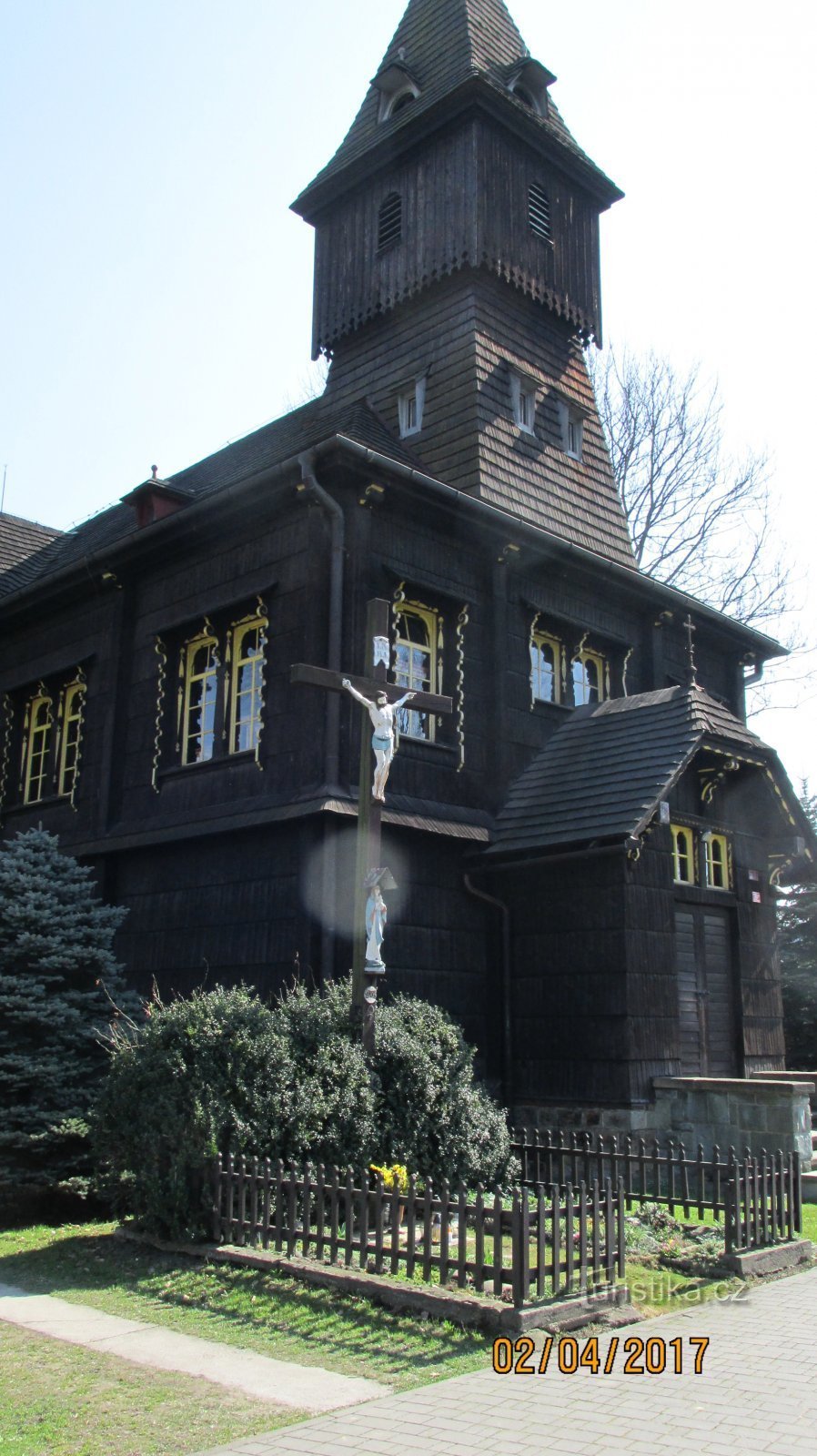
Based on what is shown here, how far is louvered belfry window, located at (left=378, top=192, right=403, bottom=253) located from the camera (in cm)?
1888

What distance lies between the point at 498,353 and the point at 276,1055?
37.9ft

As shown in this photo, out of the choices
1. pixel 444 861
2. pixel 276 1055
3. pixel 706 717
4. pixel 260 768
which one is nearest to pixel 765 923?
pixel 706 717

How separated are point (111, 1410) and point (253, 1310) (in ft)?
5.87

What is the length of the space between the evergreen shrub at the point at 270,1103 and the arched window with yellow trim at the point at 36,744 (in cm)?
857

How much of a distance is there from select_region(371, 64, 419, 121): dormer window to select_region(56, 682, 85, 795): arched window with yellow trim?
34.3 feet

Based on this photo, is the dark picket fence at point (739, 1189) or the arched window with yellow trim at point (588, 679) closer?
the dark picket fence at point (739, 1189)

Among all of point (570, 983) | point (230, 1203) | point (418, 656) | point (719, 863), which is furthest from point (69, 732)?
point (230, 1203)

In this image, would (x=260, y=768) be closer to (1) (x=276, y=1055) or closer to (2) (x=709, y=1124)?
(1) (x=276, y=1055)

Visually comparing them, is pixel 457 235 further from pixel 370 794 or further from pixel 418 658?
pixel 370 794

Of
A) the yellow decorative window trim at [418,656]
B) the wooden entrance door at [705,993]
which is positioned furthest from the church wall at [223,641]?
the wooden entrance door at [705,993]

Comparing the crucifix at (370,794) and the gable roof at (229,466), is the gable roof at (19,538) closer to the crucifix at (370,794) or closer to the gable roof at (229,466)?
the gable roof at (229,466)

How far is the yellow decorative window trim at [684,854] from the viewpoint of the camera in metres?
14.4

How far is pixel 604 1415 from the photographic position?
217 inches

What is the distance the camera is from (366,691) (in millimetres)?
10484
